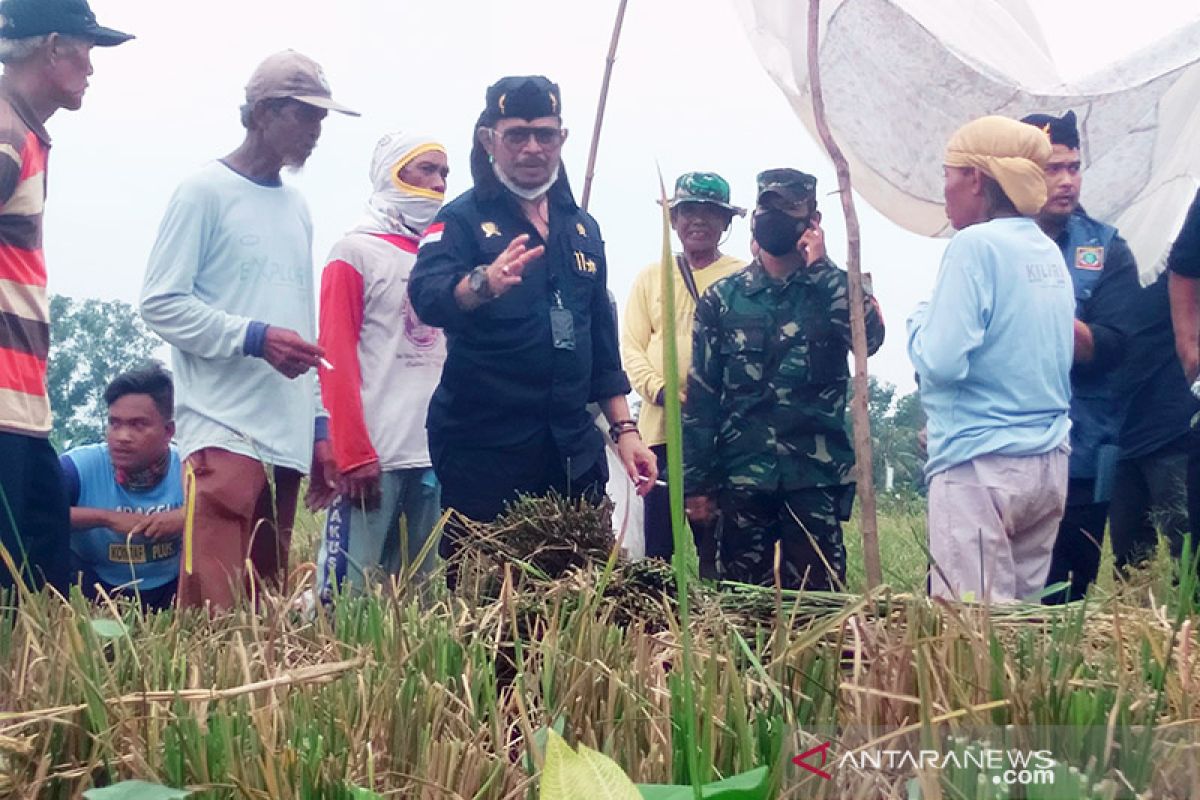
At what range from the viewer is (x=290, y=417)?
4078 millimetres

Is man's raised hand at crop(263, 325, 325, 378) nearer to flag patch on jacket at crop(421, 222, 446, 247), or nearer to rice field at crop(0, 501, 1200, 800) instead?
flag patch on jacket at crop(421, 222, 446, 247)

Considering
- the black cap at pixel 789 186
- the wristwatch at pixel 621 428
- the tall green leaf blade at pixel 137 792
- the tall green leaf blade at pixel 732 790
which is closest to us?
the tall green leaf blade at pixel 732 790

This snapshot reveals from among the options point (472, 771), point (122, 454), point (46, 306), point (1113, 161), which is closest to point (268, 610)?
point (472, 771)

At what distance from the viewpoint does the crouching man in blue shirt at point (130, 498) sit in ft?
15.4

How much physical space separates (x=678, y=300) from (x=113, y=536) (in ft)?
6.24

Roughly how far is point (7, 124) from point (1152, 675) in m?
2.70

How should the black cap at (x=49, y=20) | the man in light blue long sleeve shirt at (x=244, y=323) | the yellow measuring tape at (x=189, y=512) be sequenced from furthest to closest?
the man in light blue long sleeve shirt at (x=244, y=323), the yellow measuring tape at (x=189, y=512), the black cap at (x=49, y=20)

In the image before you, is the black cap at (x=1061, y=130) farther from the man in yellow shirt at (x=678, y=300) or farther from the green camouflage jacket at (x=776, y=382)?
the man in yellow shirt at (x=678, y=300)

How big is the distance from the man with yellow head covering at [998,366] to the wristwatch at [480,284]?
1.03 m

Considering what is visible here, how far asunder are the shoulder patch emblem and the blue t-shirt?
2658 mm

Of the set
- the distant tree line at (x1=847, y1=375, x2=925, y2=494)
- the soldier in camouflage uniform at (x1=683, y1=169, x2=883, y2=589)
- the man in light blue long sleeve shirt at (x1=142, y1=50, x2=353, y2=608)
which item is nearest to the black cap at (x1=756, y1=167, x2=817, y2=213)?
the soldier in camouflage uniform at (x1=683, y1=169, x2=883, y2=589)

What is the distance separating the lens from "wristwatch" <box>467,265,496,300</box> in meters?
3.84

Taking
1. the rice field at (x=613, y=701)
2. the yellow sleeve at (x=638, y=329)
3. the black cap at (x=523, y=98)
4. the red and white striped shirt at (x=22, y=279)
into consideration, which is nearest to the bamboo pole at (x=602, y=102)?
the yellow sleeve at (x=638, y=329)

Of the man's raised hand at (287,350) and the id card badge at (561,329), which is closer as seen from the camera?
the man's raised hand at (287,350)
